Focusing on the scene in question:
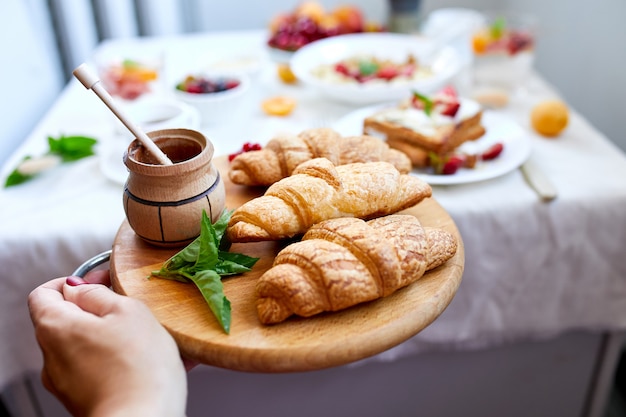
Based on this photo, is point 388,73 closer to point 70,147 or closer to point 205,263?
point 70,147

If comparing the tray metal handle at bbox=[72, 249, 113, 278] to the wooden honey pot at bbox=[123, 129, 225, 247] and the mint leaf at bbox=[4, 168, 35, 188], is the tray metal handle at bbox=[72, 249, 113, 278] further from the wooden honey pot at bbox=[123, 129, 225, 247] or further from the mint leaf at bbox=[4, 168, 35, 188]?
the mint leaf at bbox=[4, 168, 35, 188]

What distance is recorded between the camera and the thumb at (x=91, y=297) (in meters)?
0.70

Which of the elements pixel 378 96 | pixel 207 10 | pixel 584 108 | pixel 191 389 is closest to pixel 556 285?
pixel 378 96

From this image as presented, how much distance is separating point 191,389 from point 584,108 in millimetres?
2003

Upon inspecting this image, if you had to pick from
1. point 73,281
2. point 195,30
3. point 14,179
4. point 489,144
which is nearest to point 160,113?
point 14,179

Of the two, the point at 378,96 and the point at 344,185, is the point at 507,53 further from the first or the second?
the point at 344,185

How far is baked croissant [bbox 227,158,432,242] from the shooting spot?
0.82 metres

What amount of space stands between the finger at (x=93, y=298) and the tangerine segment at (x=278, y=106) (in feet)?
3.14

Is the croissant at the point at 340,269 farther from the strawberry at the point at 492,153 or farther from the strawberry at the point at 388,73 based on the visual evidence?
the strawberry at the point at 388,73

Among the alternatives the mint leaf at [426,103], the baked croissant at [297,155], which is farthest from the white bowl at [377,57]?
the baked croissant at [297,155]

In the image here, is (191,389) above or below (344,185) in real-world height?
below

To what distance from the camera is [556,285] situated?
4.26 ft

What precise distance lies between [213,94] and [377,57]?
65 centimetres

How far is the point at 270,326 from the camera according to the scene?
0.71m
